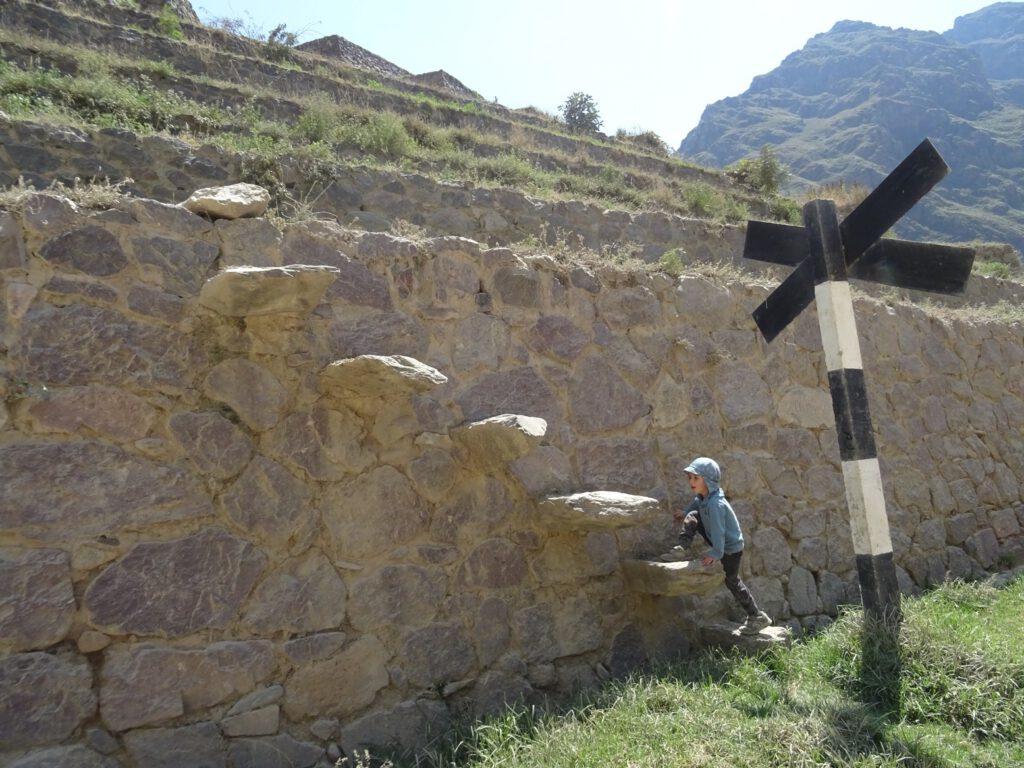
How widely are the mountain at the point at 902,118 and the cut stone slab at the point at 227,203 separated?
23.3 metres

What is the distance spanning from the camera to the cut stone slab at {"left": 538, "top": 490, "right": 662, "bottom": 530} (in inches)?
143

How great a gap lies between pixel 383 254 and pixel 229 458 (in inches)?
50.7

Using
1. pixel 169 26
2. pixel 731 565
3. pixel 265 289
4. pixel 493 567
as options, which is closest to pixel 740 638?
pixel 731 565

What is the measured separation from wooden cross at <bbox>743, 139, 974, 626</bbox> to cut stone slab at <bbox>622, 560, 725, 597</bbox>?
2.82ft

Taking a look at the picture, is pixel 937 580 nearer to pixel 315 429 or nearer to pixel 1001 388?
pixel 1001 388

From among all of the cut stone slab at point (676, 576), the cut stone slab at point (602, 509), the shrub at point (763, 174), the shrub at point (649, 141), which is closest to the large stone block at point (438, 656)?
the cut stone slab at point (602, 509)

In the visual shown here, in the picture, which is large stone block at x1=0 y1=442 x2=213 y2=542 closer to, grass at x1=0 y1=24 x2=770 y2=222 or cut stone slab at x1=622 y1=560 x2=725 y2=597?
cut stone slab at x1=622 y1=560 x2=725 y2=597

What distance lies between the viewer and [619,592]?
4.16 metres

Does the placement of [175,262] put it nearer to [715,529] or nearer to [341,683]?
[341,683]

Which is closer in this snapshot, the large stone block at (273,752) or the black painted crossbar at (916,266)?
the large stone block at (273,752)

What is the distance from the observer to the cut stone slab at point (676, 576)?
388 centimetres

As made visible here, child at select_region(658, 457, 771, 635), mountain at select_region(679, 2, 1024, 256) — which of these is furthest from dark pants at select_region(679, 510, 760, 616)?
mountain at select_region(679, 2, 1024, 256)

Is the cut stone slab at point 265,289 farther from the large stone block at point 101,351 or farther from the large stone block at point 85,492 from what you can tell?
the large stone block at point 85,492

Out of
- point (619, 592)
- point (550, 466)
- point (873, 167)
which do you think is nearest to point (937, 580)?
point (619, 592)
